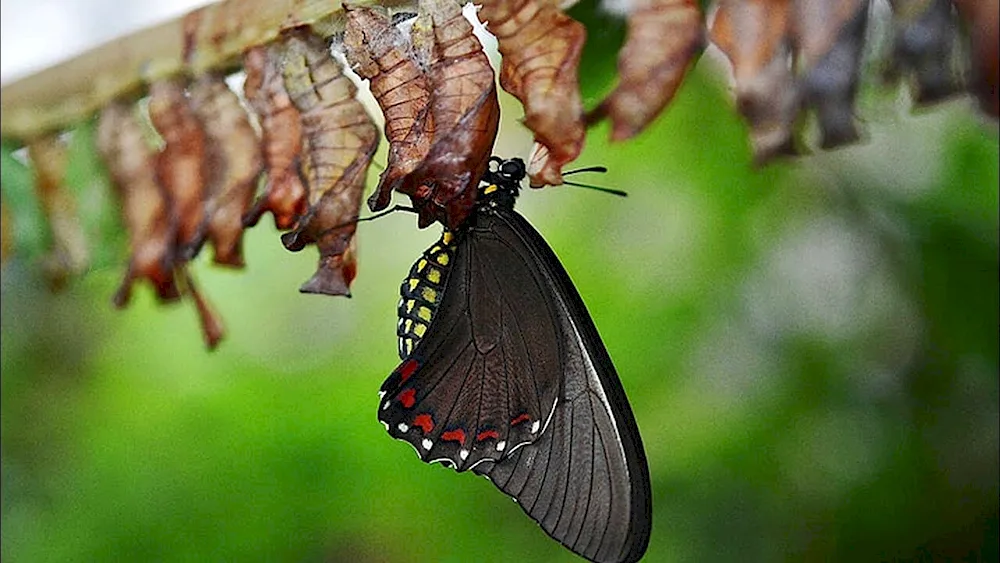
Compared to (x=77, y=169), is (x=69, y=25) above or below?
above

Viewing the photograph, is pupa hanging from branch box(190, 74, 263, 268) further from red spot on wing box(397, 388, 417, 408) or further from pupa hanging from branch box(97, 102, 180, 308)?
red spot on wing box(397, 388, 417, 408)

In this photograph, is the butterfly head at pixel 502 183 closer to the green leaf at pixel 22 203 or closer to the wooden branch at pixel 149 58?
the wooden branch at pixel 149 58

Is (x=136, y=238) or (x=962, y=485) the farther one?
(x=962, y=485)

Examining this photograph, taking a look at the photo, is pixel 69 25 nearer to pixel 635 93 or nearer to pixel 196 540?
pixel 196 540

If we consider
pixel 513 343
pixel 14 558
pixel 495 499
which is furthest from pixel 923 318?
pixel 14 558

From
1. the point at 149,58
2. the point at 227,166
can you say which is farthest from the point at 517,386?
the point at 149,58

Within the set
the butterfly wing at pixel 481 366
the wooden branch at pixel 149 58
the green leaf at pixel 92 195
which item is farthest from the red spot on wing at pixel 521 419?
the green leaf at pixel 92 195

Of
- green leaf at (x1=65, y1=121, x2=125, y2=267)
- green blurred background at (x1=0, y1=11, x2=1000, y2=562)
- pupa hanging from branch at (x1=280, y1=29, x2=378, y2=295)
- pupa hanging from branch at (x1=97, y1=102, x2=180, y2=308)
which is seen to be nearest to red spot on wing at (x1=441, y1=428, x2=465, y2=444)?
pupa hanging from branch at (x1=280, y1=29, x2=378, y2=295)
